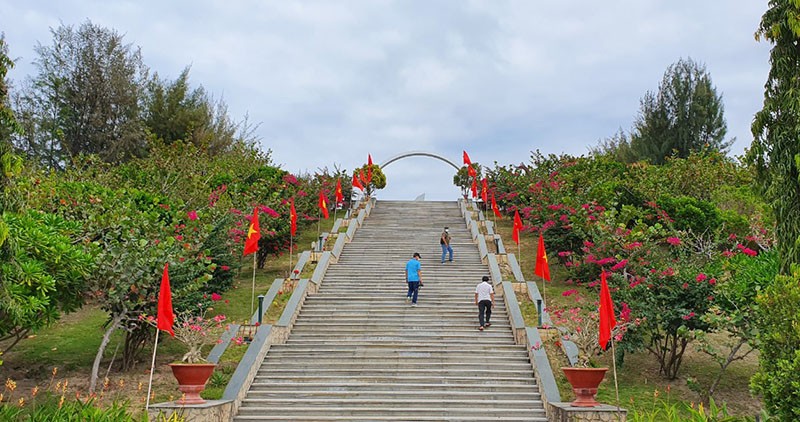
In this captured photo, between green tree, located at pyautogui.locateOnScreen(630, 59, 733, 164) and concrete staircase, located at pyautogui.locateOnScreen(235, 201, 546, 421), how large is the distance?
24091 mm

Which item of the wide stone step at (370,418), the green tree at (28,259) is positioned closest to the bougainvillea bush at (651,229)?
the wide stone step at (370,418)

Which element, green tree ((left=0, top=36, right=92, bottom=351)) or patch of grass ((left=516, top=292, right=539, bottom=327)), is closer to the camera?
green tree ((left=0, top=36, right=92, bottom=351))

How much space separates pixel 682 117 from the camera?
41.2 m

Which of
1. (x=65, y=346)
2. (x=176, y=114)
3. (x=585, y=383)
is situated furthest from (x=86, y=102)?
(x=585, y=383)

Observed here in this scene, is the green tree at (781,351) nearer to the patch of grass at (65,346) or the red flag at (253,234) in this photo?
the red flag at (253,234)

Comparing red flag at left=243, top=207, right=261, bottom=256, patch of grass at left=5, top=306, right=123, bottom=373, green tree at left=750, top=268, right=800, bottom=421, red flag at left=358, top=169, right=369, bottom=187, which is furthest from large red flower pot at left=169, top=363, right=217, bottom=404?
red flag at left=358, top=169, right=369, bottom=187

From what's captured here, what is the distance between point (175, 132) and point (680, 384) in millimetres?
31484

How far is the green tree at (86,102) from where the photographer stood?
115 feet

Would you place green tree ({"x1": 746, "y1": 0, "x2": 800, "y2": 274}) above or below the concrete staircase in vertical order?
above

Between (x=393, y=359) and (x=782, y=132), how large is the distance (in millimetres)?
8464

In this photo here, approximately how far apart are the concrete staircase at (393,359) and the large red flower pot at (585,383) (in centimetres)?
111

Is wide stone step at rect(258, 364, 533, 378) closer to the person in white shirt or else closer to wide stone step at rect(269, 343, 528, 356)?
wide stone step at rect(269, 343, 528, 356)

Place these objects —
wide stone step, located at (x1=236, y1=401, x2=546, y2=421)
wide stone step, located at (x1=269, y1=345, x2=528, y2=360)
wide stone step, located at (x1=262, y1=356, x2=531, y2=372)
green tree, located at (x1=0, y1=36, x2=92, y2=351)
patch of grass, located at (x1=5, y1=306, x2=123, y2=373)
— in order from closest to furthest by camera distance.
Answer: green tree, located at (x1=0, y1=36, x2=92, y2=351)
wide stone step, located at (x1=236, y1=401, x2=546, y2=421)
wide stone step, located at (x1=262, y1=356, x2=531, y2=372)
wide stone step, located at (x1=269, y1=345, x2=528, y2=360)
patch of grass, located at (x1=5, y1=306, x2=123, y2=373)

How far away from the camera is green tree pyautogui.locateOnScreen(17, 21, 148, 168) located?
35.0 metres
